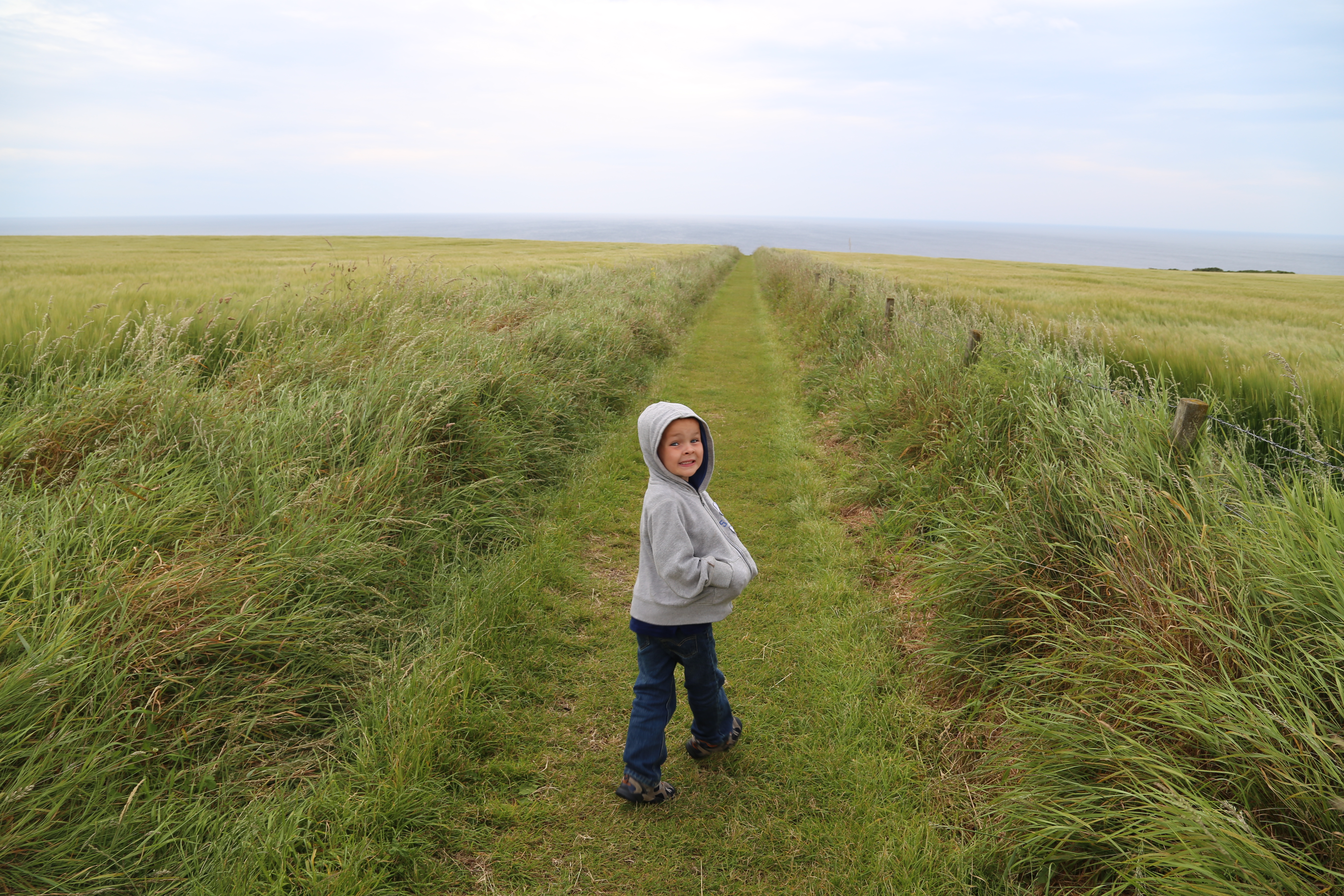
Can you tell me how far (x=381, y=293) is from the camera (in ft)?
24.5

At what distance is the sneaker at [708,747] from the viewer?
316 cm

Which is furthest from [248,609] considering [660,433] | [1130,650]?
[1130,650]

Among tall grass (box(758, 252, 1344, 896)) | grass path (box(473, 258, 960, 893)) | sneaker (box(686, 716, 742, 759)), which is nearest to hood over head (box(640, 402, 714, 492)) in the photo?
sneaker (box(686, 716, 742, 759))

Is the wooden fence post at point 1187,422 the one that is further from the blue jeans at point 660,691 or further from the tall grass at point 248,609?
the tall grass at point 248,609

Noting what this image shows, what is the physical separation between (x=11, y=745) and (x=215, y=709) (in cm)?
64

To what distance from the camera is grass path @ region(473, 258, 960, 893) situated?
8.32 ft

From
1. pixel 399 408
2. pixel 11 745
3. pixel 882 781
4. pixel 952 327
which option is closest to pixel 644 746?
pixel 882 781

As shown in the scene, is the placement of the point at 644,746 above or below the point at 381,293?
below

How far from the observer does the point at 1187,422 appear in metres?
3.57

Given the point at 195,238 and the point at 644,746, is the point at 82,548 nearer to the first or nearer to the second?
the point at 644,746

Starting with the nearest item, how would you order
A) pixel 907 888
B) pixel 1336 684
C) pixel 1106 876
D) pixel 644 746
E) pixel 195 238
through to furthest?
pixel 1336 684 < pixel 1106 876 < pixel 907 888 < pixel 644 746 < pixel 195 238

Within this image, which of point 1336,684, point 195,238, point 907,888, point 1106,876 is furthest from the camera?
point 195,238

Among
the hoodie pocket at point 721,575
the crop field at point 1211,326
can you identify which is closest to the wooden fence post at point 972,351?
the crop field at point 1211,326

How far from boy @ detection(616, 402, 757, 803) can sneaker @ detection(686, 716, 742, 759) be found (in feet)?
0.90
